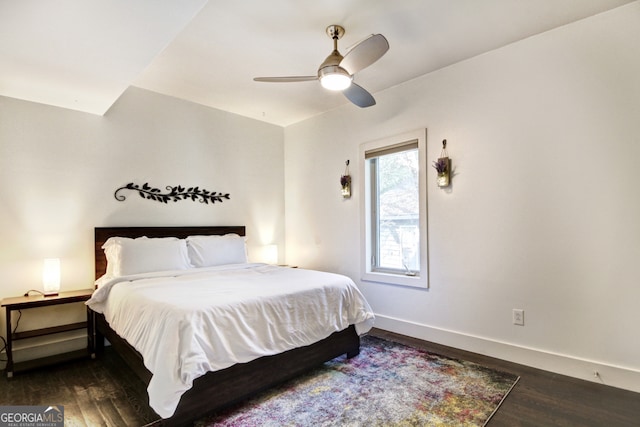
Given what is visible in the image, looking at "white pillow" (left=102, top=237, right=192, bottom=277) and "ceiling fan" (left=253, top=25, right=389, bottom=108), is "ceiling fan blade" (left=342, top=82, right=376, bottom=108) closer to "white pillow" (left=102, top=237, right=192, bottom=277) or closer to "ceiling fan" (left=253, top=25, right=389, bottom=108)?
"ceiling fan" (left=253, top=25, right=389, bottom=108)

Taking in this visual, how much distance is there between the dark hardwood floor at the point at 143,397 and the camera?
1.99 m

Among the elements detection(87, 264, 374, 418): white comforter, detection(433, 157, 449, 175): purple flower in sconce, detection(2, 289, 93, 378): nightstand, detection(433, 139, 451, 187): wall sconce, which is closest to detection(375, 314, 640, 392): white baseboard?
detection(87, 264, 374, 418): white comforter

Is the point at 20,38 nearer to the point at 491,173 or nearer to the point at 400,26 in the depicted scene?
the point at 400,26

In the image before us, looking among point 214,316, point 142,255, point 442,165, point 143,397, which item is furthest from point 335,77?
point 143,397

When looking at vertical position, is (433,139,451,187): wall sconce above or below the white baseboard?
above

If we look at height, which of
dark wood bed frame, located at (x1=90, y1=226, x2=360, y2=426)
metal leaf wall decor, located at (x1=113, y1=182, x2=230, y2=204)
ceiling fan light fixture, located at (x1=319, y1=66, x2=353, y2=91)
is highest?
ceiling fan light fixture, located at (x1=319, y1=66, x2=353, y2=91)

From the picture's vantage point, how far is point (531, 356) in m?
2.70

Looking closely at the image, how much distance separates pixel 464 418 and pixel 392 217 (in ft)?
7.16

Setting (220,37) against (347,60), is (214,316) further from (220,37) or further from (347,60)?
(220,37)

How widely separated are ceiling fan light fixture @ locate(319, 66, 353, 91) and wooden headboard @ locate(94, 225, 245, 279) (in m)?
2.48

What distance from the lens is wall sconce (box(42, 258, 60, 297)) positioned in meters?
2.88

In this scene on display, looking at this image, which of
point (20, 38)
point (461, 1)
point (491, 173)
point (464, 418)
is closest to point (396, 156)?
point (491, 173)

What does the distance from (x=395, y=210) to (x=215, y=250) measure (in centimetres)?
208

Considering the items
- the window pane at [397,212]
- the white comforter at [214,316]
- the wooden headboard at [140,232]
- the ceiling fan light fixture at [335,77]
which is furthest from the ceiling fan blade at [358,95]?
the wooden headboard at [140,232]
